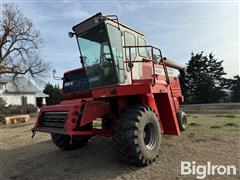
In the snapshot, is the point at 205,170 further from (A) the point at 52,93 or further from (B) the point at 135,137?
(A) the point at 52,93

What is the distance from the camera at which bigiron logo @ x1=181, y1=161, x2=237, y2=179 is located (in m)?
4.96

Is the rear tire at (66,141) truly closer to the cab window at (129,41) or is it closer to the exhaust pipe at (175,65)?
the cab window at (129,41)

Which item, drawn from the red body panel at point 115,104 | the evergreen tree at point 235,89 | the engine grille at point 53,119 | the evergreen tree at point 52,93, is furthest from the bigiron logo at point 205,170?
the evergreen tree at point 52,93

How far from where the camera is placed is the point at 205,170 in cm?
515

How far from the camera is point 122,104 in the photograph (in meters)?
6.26

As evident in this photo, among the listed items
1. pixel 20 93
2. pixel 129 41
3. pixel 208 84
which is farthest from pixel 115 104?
pixel 20 93

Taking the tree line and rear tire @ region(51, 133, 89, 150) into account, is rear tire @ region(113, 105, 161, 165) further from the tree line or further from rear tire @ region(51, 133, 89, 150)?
the tree line

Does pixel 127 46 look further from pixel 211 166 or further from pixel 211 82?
pixel 211 82

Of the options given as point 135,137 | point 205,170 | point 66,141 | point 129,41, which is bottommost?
point 205,170

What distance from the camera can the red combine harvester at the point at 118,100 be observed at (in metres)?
5.36

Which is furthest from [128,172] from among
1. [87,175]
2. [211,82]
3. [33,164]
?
[211,82]

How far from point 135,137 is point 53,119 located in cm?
217

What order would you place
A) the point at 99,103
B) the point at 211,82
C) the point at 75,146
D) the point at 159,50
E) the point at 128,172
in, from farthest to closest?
the point at 211,82 < the point at 75,146 < the point at 159,50 < the point at 99,103 < the point at 128,172

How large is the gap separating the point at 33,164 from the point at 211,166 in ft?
13.8
